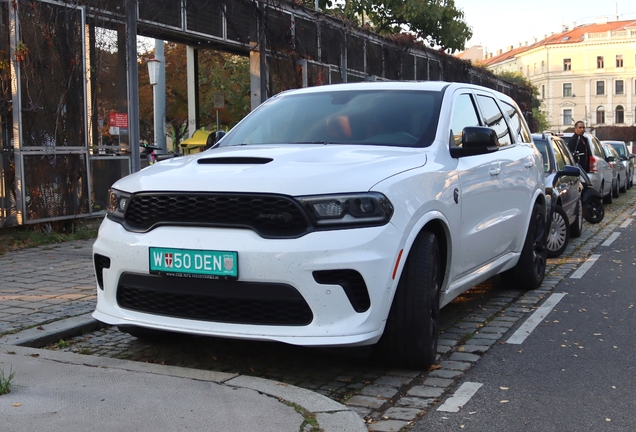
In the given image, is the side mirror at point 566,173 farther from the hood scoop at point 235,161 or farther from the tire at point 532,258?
the hood scoop at point 235,161

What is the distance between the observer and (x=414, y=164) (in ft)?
16.8

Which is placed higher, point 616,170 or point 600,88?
point 600,88

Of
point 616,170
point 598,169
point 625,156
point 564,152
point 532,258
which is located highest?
point 564,152

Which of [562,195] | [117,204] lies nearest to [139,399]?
[117,204]

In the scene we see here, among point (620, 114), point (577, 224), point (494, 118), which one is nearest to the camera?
point (494, 118)

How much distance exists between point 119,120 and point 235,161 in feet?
26.4

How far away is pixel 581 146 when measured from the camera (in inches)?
712

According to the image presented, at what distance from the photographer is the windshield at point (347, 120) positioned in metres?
5.75

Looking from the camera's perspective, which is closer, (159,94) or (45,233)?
(45,233)

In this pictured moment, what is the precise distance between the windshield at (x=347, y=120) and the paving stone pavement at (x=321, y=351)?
1.46 m

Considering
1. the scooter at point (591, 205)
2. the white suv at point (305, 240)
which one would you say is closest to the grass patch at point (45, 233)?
the white suv at point (305, 240)

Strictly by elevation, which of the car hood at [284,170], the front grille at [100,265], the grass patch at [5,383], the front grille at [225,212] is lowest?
the grass patch at [5,383]

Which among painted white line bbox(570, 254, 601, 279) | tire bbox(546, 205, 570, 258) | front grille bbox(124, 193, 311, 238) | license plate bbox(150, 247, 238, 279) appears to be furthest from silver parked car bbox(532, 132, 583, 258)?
license plate bbox(150, 247, 238, 279)

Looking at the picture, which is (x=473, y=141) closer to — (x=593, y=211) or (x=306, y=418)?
(x=306, y=418)
